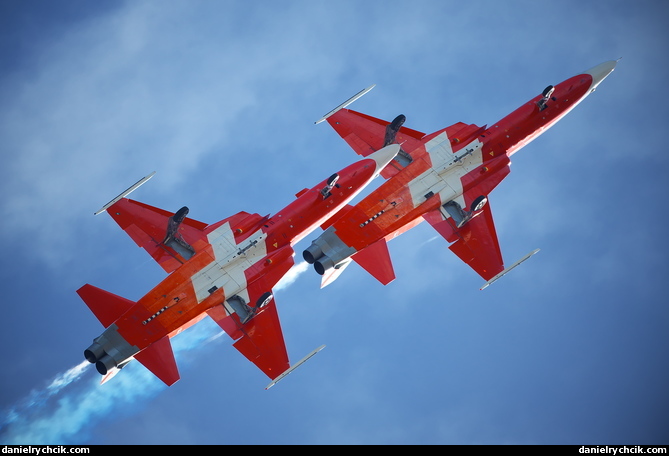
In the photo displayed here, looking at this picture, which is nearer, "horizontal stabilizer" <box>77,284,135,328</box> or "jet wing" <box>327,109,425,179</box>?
"horizontal stabilizer" <box>77,284,135,328</box>

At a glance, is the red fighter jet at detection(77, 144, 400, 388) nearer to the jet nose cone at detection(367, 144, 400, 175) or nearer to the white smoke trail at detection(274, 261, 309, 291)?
the jet nose cone at detection(367, 144, 400, 175)

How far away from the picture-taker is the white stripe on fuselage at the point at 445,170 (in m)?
62.9

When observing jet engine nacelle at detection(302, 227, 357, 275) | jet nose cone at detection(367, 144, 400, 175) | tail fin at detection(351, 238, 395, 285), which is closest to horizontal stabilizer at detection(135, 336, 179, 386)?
jet engine nacelle at detection(302, 227, 357, 275)

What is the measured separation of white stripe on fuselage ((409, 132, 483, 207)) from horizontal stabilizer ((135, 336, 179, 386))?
61.4 ft

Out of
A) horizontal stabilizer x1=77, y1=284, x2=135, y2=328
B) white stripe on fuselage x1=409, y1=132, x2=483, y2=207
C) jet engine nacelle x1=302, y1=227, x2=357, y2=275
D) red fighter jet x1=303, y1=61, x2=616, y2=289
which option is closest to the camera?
horizontal stabilizer x1=77, y1=284, x2=135, y2=328

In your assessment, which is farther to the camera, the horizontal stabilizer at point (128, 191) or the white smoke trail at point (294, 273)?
the white smoke trail at point (294, 273)

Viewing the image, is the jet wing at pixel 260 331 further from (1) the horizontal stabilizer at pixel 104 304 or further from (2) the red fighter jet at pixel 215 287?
(1) the horizontal stabilizer at pixel 104 304

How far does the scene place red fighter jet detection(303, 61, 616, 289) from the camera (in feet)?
202

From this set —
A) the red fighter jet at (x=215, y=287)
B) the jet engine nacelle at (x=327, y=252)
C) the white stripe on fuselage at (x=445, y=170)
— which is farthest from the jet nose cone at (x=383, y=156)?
the jet engine nacelle at (x=327, y=252)

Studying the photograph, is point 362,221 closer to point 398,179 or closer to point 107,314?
point 398,179

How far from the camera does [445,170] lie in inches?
2504

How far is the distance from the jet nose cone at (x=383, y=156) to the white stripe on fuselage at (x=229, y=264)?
948cm

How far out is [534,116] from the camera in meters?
66.0

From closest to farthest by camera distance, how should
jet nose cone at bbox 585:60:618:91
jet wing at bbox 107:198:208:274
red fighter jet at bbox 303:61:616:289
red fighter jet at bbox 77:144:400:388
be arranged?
red fighter jet at bbox 77:144:400:388, red fighter jet at bbox 303:61:616:289, jet wing at bbox 107:198:208:274, jet nose cone at bbox 585:60:618:91
